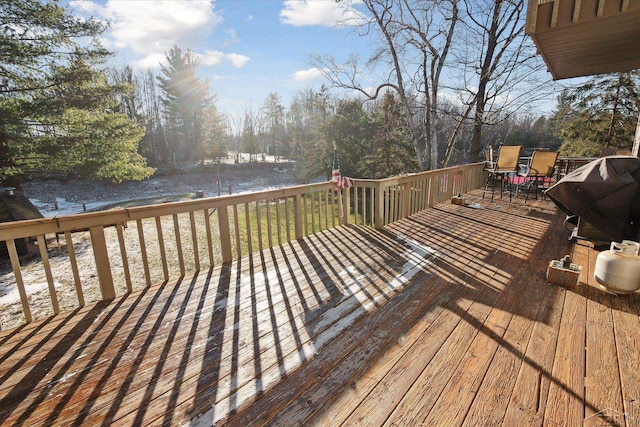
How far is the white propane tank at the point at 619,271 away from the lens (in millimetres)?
2371

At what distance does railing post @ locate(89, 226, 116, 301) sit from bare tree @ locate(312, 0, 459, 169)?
10821 millimetres

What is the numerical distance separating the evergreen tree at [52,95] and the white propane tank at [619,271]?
10971mm

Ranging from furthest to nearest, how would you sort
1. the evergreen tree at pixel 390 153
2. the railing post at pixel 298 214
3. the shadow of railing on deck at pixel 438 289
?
the evergreen tree at pixel 390 153, the railing post at pixel 298 214, the shadow of railing on deck at pixel 438 289

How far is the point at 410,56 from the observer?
1097 cm

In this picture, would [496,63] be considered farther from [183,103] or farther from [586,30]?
[183,103]

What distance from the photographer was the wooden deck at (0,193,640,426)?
1448mm

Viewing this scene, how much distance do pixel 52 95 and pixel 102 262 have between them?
8.19m

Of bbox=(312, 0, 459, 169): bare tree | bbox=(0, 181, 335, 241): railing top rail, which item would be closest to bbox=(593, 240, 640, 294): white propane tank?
bbox=(0, 181, 335, 241): railing top rail

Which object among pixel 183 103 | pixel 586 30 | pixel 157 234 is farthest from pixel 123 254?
pixel 183 103

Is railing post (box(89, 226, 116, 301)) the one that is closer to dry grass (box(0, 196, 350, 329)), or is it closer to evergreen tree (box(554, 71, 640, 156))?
dry grass (box(0, 196, 350, 329))

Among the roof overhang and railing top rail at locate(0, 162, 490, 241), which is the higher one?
the roof overhang

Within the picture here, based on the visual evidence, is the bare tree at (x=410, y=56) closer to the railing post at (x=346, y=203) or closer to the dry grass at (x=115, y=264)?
the dry grass at (x=115, y=264)

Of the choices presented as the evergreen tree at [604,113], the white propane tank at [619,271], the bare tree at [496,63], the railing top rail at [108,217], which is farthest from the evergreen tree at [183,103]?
the white propane tank at [619,271]

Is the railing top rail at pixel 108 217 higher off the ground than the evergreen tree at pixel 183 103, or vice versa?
the evergreen tree at pixel 183 103
